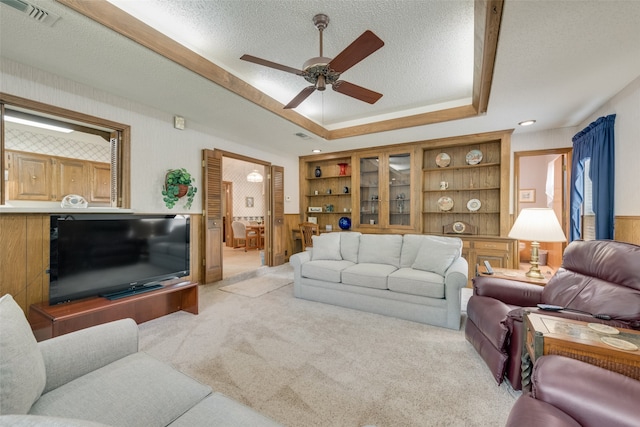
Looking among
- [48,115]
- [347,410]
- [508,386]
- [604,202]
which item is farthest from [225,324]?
[604,202]

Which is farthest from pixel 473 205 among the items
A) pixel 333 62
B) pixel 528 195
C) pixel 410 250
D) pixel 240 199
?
pixel 240 199

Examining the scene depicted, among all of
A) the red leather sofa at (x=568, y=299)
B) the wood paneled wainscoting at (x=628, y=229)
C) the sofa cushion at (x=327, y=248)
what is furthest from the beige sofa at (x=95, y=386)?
the wood paneled wainscoting at (x=628, y=229)

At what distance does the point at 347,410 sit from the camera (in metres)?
1.61

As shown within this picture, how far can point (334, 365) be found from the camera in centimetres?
208

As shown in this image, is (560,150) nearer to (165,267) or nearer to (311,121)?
(311,121)

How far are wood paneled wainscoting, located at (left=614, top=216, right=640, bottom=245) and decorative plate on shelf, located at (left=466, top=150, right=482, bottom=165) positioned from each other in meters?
2.04

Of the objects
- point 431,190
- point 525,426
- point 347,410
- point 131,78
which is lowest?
point 347,410

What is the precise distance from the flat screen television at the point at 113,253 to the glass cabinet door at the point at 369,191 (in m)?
3.40

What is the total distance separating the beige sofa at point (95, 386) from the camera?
2.95 ft

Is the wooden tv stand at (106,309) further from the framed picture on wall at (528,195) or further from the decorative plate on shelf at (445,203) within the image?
the framed picture on wall at (528,195)

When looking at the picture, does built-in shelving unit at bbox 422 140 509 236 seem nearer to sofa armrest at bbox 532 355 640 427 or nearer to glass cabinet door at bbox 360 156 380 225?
glass cabinet door at bbox 360 156 380 225

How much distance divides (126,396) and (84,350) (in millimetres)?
376

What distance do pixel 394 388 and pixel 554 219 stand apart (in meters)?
2.07

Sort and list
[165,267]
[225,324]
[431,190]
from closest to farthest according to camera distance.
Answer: [225,324] < [165,267] < [431,190]
